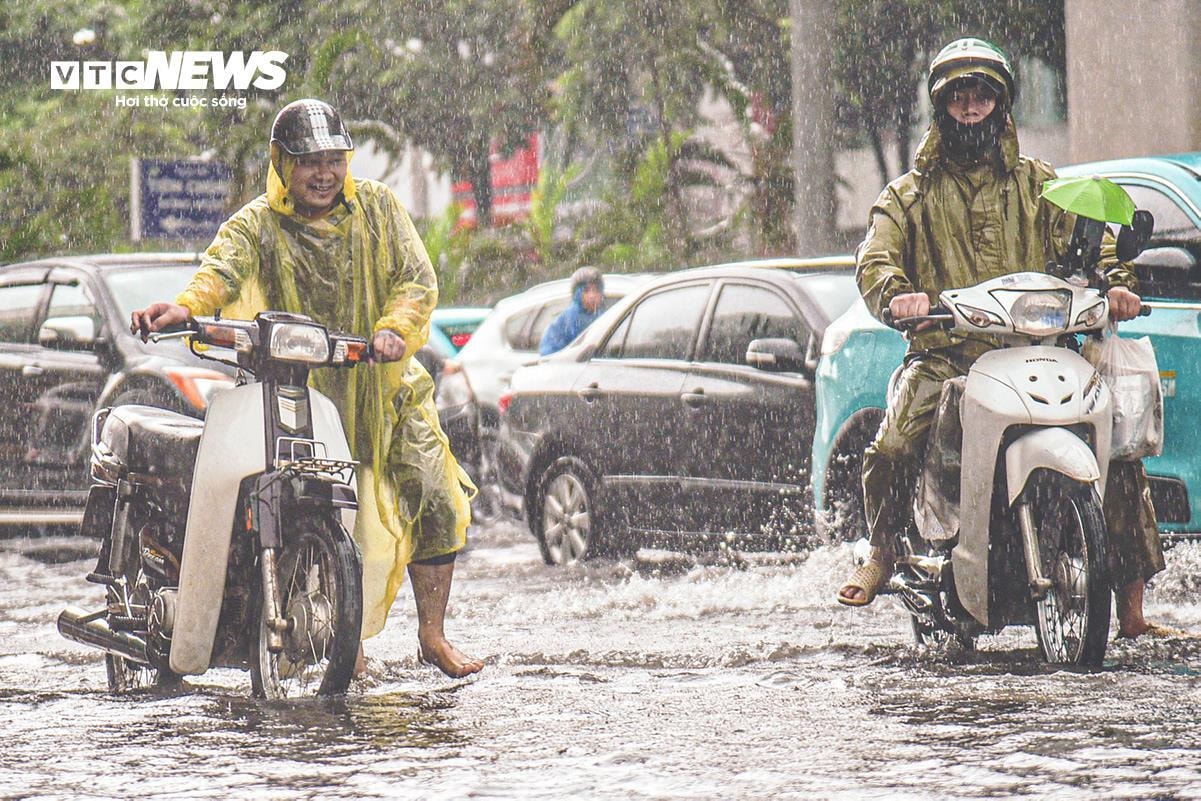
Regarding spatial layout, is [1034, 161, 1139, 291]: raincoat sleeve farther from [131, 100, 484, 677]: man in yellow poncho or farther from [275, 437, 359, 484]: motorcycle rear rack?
[275, 437, 359, 484]: motorcycle rear rack

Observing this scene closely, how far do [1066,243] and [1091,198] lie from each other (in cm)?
46

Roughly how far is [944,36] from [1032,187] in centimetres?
1726

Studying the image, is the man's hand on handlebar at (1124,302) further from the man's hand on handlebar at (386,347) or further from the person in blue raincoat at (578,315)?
the person in blue raincoat at (578,315)

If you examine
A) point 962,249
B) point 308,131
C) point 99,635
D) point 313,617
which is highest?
point 308,131

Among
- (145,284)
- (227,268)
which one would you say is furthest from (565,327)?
(227,268)

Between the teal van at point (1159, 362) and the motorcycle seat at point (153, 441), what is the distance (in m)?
3.58

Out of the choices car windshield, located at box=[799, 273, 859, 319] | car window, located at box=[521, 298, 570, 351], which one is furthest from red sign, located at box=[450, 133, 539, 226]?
car windshield, located at box=[799, 273, 859, 319]

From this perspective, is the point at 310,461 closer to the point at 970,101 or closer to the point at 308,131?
the point at 308,131

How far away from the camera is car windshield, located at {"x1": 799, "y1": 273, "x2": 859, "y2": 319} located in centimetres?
1045

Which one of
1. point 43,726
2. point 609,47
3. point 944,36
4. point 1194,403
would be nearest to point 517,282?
point 609,47

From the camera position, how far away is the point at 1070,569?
6.45 meters

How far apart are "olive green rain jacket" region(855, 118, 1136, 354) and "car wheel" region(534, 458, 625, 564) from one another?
468 cm

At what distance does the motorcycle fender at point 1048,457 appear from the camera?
20.9 feet

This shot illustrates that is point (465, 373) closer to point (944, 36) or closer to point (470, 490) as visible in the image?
point (470, 490)
